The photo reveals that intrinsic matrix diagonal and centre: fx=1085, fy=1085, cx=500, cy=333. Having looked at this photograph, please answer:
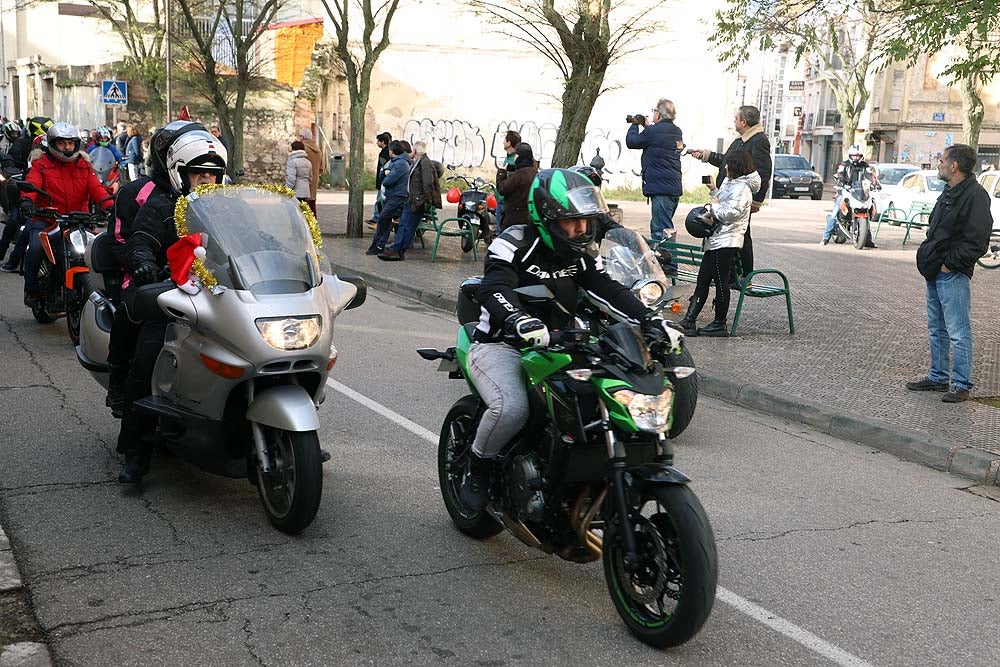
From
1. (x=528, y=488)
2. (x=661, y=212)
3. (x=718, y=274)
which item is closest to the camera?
(x=528, y=488)

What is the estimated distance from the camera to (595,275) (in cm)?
495

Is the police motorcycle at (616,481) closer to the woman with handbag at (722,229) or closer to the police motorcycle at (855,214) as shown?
the woman with handbag at (722,229)

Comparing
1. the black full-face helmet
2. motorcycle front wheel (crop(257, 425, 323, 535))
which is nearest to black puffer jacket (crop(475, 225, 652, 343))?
the black full-face helmet

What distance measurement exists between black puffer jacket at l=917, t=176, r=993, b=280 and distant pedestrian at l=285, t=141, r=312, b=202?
11.8m

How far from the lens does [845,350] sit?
33.4 ft

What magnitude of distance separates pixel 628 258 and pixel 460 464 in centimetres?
245

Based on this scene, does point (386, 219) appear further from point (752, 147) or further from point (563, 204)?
point (563, 204)

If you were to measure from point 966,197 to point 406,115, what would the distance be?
29219 mm

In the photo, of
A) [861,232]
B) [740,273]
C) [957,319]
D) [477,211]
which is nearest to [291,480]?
[957,319]

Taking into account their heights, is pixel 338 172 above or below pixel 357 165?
below

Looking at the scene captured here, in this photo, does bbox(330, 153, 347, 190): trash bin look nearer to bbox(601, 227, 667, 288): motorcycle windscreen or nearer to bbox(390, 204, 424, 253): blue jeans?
bbox(390, 204, 424, 253): blue jeans

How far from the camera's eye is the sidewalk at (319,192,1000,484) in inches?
291

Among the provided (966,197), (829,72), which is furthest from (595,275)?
(829,72)

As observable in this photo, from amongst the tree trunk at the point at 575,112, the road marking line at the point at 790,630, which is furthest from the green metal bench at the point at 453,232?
the road marking line at the point at 790,630
